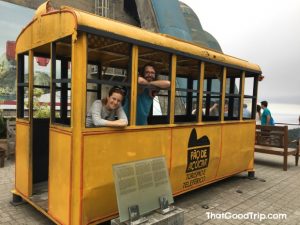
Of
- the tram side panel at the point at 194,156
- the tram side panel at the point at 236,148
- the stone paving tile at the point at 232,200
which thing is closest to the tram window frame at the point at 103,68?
the tram side panel at the point at 194,156

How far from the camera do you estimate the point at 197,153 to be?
515 centimetres

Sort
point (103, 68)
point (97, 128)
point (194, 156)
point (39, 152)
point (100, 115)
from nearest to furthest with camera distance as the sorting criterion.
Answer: point (97, 128)
point (100, 115)
point (39, 152)
point (194, 156)
point (103, 68)

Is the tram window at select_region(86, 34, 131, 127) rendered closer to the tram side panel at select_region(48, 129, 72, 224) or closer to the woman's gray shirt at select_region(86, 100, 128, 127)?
the woman's gray shirt at select_region(86, 100, 128, 127)

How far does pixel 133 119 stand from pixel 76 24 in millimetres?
1421

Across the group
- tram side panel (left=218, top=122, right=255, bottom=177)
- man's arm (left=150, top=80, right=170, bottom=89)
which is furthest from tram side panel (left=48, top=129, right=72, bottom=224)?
tram side panel (left=218, top=122, right=255, bottom=177)

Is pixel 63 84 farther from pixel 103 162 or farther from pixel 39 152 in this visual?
pixel 103 162

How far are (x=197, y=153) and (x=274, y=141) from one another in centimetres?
450

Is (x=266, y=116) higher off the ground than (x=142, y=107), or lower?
lower

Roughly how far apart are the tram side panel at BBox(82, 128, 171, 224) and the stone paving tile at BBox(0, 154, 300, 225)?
0.98 metres

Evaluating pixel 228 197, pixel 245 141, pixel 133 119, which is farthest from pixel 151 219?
pixel 245 141

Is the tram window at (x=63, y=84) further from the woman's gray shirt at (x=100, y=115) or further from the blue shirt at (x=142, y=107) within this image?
the blue shirt at (x=142, y=107)

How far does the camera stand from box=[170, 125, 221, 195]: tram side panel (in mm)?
4738

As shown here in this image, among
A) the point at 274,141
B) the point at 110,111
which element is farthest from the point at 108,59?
the point at 274,141

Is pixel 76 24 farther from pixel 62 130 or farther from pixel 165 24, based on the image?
pixel 165 24
